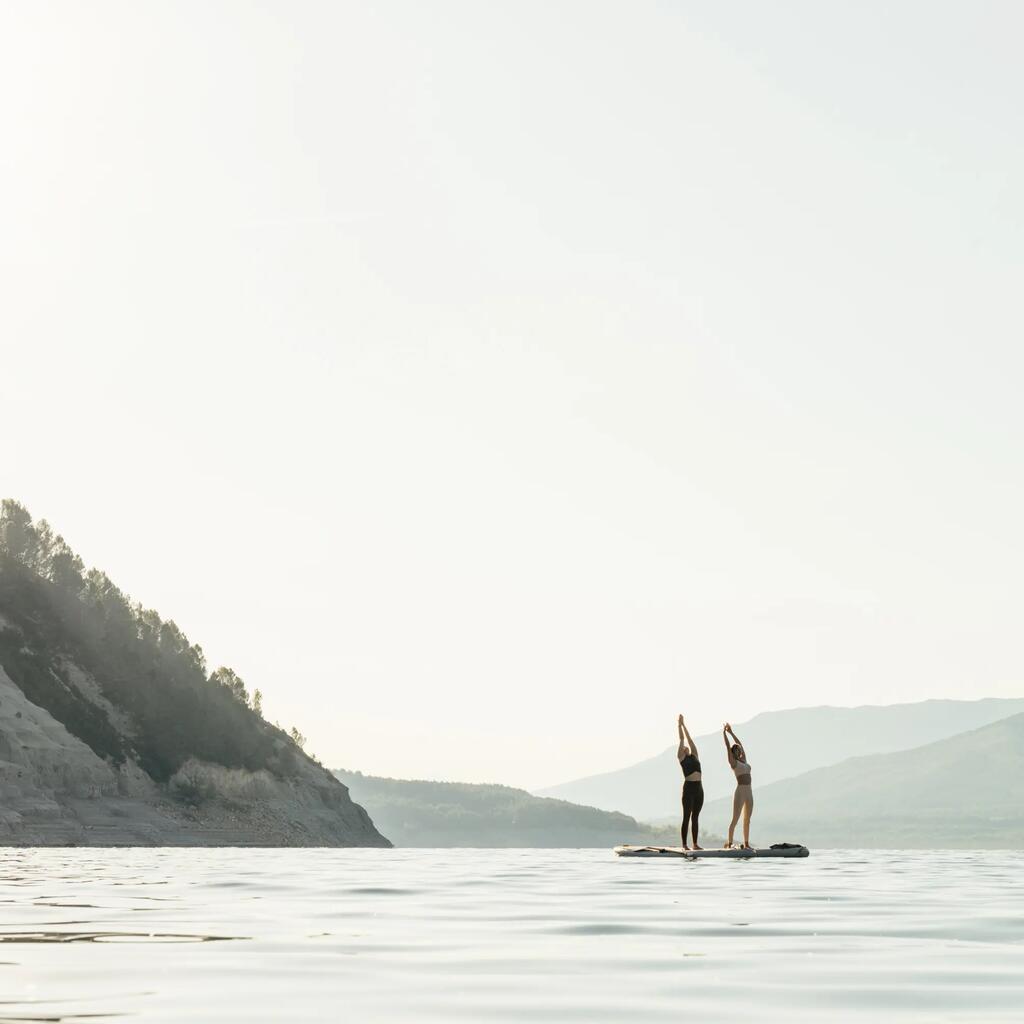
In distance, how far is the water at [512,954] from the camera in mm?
9562

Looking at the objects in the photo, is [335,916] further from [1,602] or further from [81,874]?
[1,602]

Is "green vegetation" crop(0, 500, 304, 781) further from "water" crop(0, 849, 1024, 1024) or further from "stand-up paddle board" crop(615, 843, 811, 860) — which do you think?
"water" crop(0, 849, 1024, 1024)

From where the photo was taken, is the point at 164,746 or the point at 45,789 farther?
the point at 164,746

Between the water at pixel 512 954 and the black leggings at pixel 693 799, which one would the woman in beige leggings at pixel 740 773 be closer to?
the black leggings at pixel 693 799

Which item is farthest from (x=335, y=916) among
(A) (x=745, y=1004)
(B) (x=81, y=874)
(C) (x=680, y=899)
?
(B) (x=81, y=874)

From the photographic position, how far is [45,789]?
4488 inches

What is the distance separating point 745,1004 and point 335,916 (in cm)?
901

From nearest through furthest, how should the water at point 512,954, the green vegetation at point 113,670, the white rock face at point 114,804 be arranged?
1. the water at point 512,954
2. the white rock face at point 114,804
3. the green vegetation at point 113,670

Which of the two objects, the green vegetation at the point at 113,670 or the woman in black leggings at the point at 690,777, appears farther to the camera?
the green vegetation at the point at 113,670

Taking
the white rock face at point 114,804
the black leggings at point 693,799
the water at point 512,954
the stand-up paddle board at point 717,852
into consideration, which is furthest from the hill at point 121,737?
the water at point 512,954

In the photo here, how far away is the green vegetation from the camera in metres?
137

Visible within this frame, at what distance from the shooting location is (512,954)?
1311 cm

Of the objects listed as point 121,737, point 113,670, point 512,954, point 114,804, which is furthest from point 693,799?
point 113,670

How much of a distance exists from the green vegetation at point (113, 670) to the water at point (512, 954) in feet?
378
